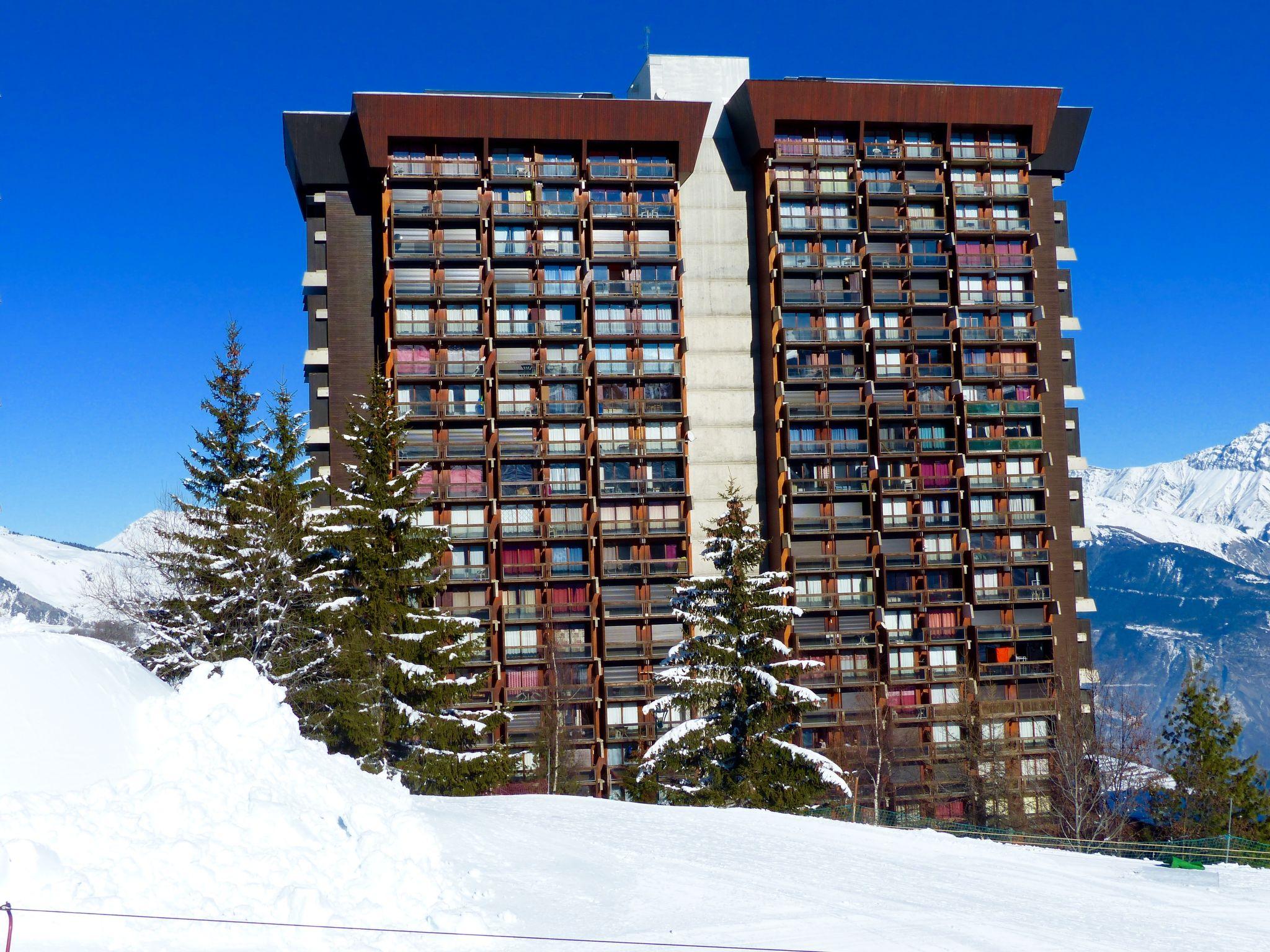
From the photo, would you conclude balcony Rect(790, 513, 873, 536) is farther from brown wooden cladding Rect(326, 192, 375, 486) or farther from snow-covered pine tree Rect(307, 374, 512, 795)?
snow-covered pine tree Rect(307, 374, 512, 795)

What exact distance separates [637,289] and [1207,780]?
40.8 meters

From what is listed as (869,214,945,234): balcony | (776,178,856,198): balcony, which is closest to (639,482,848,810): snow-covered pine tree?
(776,178,856,198): balcony

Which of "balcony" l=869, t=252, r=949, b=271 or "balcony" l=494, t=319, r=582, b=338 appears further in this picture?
"balcony" l=869, t=252, r=949, b=271

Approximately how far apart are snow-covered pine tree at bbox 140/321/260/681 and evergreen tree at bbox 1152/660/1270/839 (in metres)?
47.6

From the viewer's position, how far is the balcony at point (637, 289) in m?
70.7

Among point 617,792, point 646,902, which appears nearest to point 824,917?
point 646,902

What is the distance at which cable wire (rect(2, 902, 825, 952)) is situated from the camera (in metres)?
13.7

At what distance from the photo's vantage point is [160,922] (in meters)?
14.2

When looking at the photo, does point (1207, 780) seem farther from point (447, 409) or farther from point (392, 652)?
point (447, 409)

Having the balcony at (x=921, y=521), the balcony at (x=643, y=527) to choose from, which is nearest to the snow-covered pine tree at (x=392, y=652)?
the balcony at (x=643, y=527)

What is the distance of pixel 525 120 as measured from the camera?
70.4 meters

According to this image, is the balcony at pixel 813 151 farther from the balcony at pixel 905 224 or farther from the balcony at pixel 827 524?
the balcony at pixel 827 524

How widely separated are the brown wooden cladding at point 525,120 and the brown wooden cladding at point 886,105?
3.16 metres

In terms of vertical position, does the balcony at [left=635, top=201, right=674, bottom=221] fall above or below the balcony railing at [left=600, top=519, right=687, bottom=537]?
above
